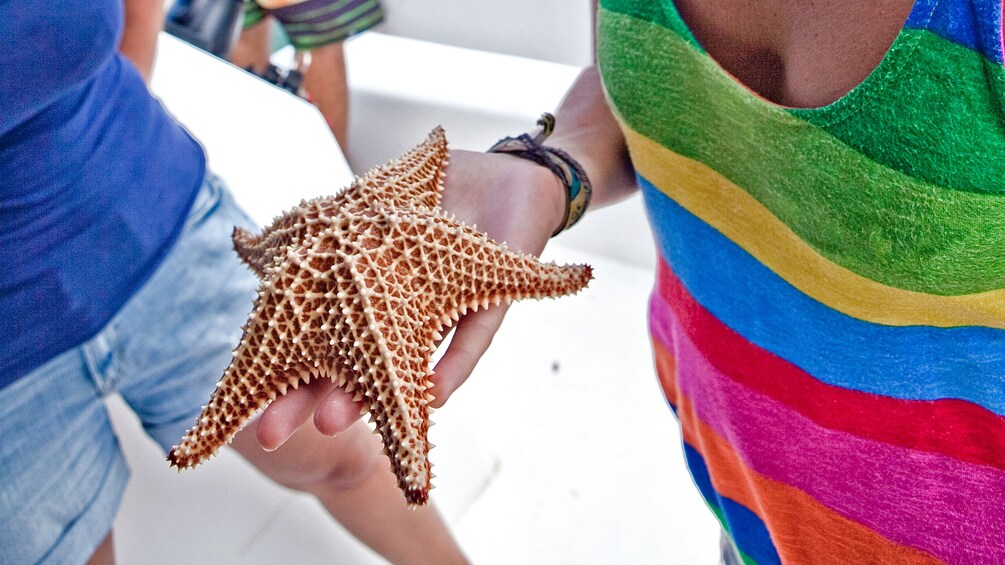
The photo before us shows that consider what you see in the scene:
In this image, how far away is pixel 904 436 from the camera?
49 cm

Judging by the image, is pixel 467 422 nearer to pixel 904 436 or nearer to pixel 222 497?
pixel 222 497

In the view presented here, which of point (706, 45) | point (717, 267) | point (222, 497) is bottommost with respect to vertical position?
point (222, 497)

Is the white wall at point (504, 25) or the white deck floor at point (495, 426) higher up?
the white wall at point (504, 25)

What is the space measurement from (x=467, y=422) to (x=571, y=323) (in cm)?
40

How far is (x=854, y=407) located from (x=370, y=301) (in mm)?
342

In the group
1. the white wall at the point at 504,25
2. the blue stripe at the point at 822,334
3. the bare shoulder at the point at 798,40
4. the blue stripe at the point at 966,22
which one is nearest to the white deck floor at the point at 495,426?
the white wall at the point at 504,25

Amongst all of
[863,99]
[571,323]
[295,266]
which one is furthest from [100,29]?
[571,323]

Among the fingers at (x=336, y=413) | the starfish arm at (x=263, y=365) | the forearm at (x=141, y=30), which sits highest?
the fingers at (x=336, y=413)

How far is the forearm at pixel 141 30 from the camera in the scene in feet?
3.37

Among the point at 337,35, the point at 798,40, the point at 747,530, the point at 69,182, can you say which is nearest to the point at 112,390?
the point at 69,182

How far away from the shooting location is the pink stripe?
469mm

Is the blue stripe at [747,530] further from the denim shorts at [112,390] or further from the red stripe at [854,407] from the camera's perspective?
the denim shorts at [112,390]

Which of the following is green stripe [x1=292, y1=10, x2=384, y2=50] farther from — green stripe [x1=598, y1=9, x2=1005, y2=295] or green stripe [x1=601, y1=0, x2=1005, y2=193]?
green stripe [x1=601, y1=0, x2=1005, y2=193]

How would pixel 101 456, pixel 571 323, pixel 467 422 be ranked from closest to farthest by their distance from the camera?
1. pixel 101 456
2. pixel 467 422
3. pixel 571 323
